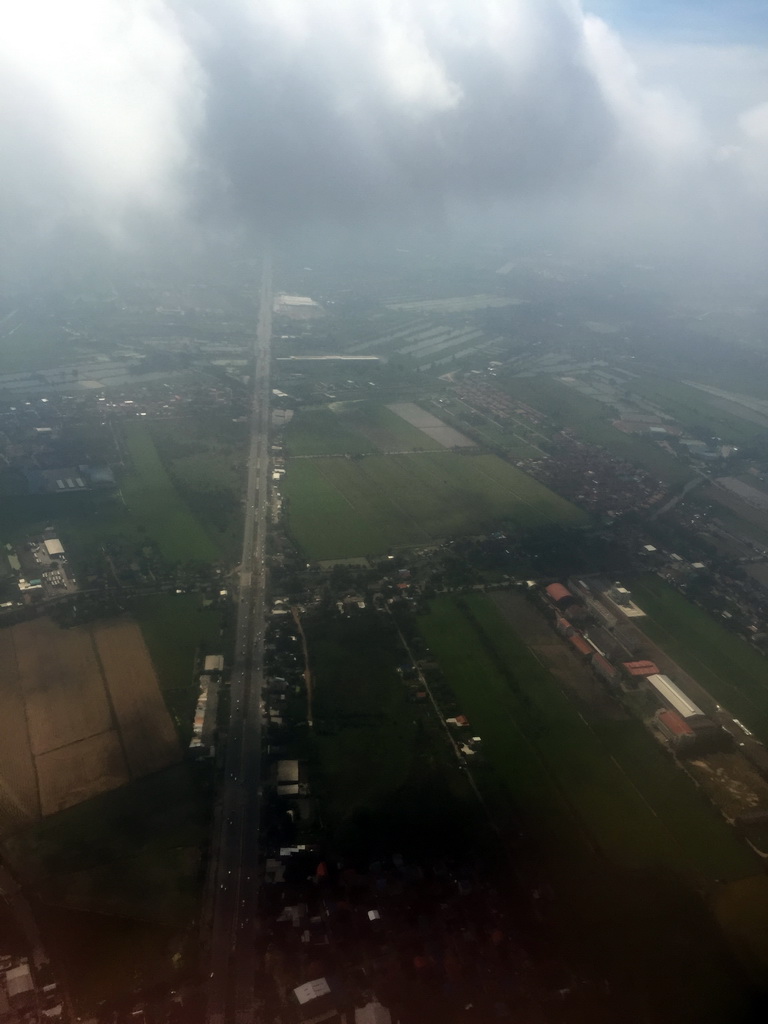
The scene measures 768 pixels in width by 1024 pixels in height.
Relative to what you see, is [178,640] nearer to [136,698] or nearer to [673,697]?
[136,698]

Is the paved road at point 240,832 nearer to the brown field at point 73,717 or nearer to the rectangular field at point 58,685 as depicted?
the brown field at point 73,717

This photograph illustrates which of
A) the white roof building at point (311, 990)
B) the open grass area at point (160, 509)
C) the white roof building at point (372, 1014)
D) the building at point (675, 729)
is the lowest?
the white roof building at point (372, 1014)

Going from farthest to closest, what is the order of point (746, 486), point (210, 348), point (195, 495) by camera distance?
point (210, 348), point (746, 486), point (195, 495)

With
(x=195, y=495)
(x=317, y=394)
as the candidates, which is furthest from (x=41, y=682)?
(x=317, y=394)

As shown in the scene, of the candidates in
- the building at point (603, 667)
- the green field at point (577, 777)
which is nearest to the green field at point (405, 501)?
the green field at point (577, 777)

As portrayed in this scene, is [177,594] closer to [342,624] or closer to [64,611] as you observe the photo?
[64,611]

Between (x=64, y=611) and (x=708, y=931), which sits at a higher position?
(x=64, y=611)

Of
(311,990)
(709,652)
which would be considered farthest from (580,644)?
(311,990)

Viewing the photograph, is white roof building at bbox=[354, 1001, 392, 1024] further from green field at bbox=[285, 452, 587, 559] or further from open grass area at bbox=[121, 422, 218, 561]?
open grass area at bbox=[121, 422, 218, 561]
